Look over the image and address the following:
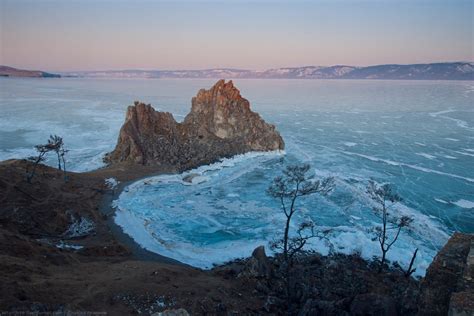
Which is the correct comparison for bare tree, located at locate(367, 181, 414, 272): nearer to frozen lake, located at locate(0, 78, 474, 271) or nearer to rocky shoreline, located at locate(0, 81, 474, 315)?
frozen lake, located at locate(0, 78, 474, 271)

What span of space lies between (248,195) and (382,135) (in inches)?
1696

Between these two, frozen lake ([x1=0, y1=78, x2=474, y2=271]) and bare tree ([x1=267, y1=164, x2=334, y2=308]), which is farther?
frozen lake ([x1=0, y1=78, x2=474, y2=271])

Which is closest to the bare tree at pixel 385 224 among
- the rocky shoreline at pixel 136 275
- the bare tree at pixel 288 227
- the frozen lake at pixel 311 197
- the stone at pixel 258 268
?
the frozen lake at pixel 311 197

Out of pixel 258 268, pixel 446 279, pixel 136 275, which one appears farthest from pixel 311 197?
pixel 446 279

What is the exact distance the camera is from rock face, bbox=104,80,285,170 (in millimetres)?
51781

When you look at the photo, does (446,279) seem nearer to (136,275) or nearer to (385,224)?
(136,275)

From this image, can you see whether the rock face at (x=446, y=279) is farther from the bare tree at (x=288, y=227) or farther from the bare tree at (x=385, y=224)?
the bare tree at (x=385, y=224)

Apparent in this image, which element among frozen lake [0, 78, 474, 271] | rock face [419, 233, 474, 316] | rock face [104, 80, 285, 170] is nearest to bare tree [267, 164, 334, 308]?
frozen lake [0, 78, 474, 271]

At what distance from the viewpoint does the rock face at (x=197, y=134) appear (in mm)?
51781

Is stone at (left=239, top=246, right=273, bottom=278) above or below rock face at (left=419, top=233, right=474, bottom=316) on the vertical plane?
below

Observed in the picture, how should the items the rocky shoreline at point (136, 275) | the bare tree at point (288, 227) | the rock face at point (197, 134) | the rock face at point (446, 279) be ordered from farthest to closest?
the rock face at point (197, 134) → the bare tree at point (288, 227) → the rocky shoreline at point (136, 275) → the rock face at point (446, 279)

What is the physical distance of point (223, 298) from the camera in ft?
64.8

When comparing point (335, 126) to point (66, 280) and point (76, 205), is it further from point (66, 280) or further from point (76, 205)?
point (66, 280)

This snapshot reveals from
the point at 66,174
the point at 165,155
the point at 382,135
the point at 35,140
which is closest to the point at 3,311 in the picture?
the point at 66,174
